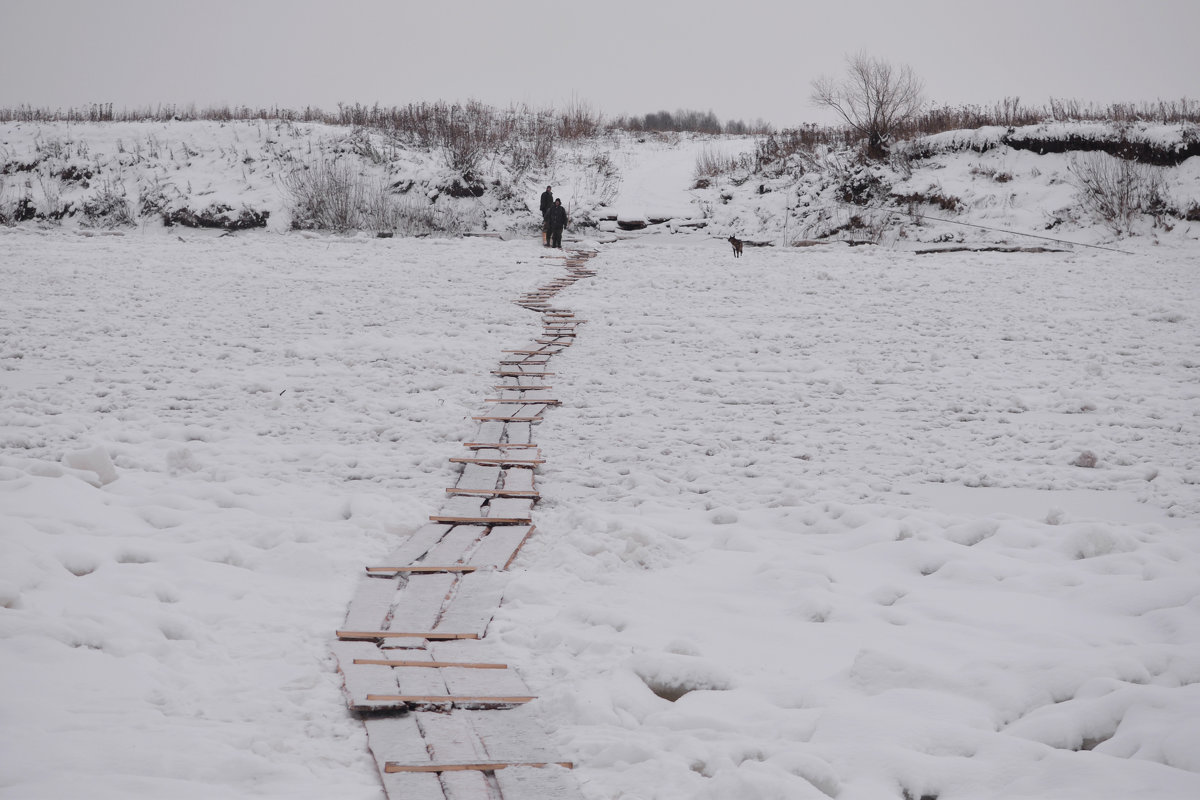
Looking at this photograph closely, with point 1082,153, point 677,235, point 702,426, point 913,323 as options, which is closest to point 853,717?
point 702,426

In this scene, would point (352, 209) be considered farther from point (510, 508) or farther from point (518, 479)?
point (510, 508)

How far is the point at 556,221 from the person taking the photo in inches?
710

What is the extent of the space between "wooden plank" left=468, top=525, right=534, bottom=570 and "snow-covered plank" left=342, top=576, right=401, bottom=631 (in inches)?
16.5

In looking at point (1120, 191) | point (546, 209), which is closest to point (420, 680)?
point (546, 209)

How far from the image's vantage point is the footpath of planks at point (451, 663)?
7.50ft

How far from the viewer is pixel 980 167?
20.7 metres

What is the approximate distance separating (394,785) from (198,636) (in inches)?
46.8

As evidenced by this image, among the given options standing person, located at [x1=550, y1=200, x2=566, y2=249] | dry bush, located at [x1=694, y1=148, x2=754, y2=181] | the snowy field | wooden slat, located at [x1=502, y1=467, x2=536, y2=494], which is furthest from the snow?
dry bush, located at [x1=694, y1=148, x2=754, y2=181]

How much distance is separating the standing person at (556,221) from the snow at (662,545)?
9.31 meters

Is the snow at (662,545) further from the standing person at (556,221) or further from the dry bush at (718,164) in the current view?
the dry bush at (718,164)

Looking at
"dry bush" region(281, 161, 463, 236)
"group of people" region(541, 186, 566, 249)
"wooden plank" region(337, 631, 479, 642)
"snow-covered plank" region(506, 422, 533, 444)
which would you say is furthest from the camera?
"dry bush" region(281, 161, 463, 236)

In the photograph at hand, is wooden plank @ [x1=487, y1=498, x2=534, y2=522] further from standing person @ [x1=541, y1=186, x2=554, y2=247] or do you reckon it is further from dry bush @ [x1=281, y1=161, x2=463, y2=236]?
dry bush @ [x1=281, y1=161, x2=463, y2=236]

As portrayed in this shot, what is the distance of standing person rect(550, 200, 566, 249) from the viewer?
18.0m

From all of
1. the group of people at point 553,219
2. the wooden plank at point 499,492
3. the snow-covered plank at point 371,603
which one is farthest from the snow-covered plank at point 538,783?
the group of people at point 553,219
